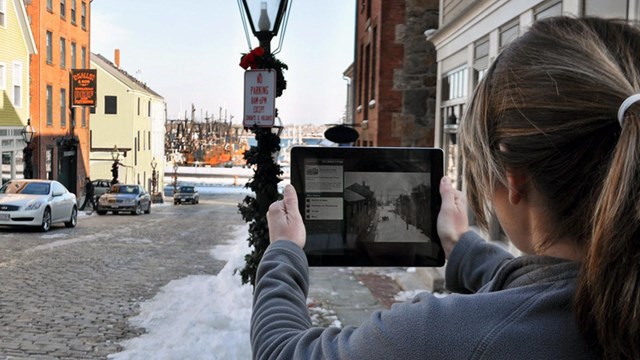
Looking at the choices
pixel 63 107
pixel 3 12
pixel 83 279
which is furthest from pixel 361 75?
pixel 63 107

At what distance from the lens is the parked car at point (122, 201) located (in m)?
31.9

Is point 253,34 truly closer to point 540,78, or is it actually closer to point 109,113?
point 540,78

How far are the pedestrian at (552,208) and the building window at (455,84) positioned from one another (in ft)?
25.5

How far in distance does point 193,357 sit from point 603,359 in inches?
218

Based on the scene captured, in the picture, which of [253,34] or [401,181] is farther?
[253,34]

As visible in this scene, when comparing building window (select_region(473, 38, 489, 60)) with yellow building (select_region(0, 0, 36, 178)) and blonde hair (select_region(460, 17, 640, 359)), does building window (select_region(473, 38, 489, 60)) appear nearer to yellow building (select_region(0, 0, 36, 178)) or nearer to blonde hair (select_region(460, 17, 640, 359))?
blonde hair (select_region(460, 17, 640, 359))

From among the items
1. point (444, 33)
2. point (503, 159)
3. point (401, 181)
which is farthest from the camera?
point (444, 33)

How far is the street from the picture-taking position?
7.42 m

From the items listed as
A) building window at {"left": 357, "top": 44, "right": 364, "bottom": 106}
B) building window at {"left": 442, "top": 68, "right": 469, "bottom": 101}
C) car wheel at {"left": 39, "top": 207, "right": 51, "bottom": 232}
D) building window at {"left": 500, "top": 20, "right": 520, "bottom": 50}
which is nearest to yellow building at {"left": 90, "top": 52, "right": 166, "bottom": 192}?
car wheel at {"left": 39, "top": 207, "right": 51, "bottom": 232}

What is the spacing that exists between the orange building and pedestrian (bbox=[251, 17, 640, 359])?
113 feet

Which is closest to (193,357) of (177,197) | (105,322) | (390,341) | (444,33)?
(105,322)

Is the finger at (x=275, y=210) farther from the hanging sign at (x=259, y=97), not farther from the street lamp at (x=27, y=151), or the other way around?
the street lamp at (x=27, y=151)

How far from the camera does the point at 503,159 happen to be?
125 centimetres

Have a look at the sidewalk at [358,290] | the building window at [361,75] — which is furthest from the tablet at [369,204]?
the building window at [361,75]
